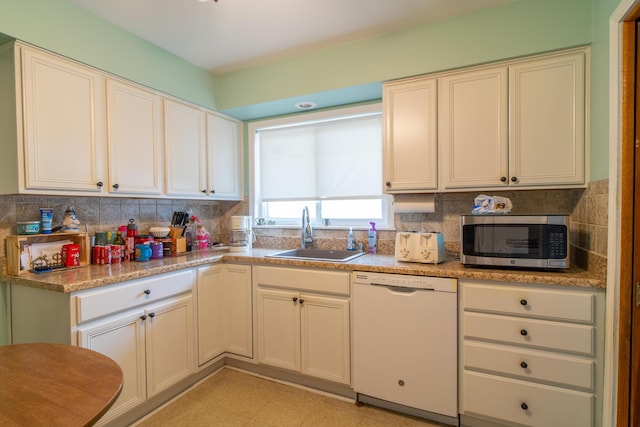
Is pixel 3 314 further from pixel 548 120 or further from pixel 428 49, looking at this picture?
pixel 548 120

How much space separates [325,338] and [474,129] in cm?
168

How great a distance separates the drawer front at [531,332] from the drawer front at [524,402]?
0.71 feet

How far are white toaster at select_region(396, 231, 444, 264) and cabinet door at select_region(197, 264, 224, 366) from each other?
1384 millimetres

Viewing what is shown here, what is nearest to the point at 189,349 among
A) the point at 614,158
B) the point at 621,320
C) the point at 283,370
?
the point at 283,370

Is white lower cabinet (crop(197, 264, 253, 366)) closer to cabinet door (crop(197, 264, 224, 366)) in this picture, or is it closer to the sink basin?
cabinet door (crop(197, 264, 224, 366))

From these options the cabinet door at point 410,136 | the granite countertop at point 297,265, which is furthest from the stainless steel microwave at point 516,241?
the cabinet door at point 410,136

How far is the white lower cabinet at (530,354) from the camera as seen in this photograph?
1.59 meters

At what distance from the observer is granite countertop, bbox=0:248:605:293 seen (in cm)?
162

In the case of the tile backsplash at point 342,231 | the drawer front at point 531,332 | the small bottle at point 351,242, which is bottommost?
the drawer front at point 531,332

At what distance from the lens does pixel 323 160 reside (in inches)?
115

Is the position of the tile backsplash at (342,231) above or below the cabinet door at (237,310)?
above

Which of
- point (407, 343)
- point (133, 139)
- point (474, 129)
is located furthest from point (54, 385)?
point (474, 129)

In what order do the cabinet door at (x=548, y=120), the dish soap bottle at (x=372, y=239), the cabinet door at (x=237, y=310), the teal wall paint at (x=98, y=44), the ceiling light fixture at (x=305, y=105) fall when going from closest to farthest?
the teal wall paint at (x=98, y=44) < the cabinet door at (x=548, y=120) < the cabinet door at (x=237, y=310) < the dish soap bottle at (x=372, y=239) < the ceiling light fixture at (x=305, y=105)

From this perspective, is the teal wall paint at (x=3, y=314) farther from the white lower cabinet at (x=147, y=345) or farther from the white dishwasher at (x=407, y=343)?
the white dishwasher at (x=407, y=343)
